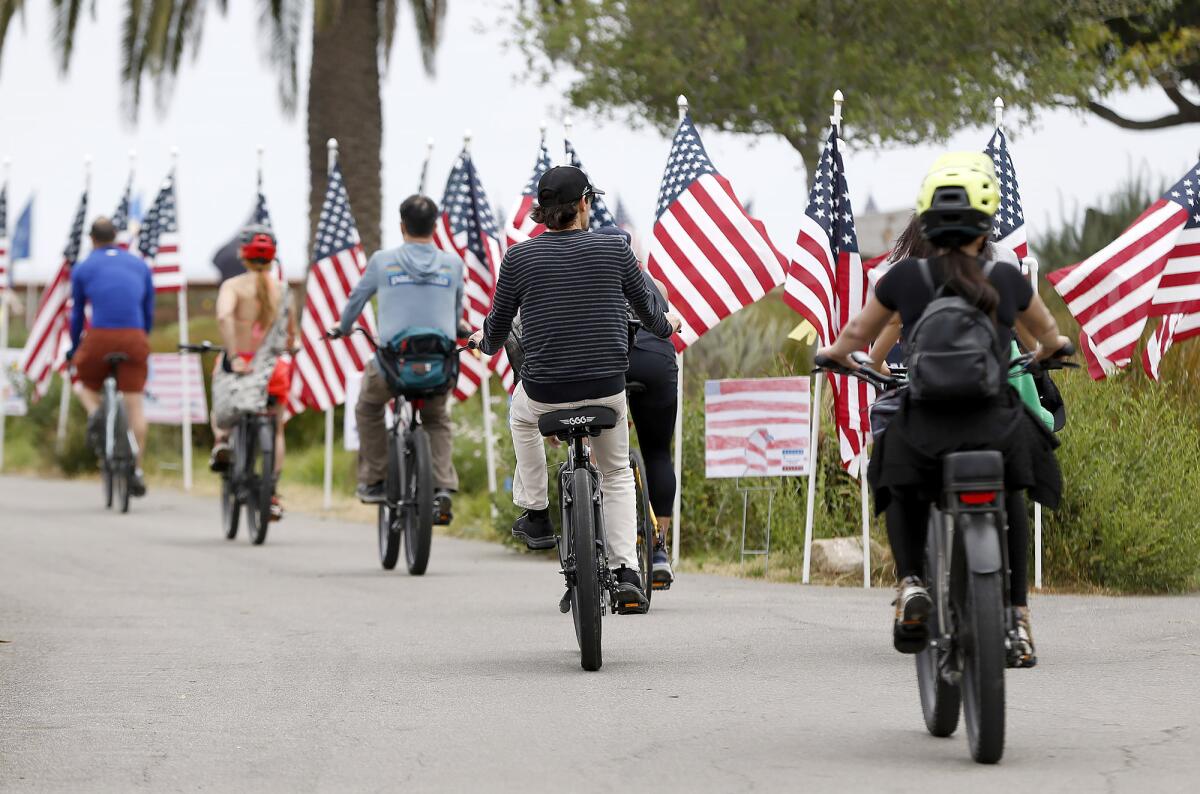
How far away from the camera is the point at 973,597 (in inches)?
227

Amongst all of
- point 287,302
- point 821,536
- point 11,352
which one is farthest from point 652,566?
point 11,352

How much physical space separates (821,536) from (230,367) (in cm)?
465

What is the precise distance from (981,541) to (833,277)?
6.19 meters

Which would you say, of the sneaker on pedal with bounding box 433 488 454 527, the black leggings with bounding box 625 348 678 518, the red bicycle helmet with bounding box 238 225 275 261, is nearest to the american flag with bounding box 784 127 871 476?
the black leggings with bounding box 625 348 678 518

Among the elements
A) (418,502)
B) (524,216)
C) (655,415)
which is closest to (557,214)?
(655,415)

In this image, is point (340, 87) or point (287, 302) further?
point (340, 87)

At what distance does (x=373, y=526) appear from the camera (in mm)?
17188

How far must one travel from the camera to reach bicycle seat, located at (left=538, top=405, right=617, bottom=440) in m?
8.33

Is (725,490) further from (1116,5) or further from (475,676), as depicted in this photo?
(1116,5)

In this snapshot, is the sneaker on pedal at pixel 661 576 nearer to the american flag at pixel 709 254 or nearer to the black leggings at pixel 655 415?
the black leggings at pixel 655 415

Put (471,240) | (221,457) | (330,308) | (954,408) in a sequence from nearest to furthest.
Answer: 1. (954,408)
2. (221,457)
3. (471,240)
4. (330,308)

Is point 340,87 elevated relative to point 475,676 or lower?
elevated

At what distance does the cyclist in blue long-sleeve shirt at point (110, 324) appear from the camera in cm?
1777

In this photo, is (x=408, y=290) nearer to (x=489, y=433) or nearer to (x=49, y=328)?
(x=489, y=433)
